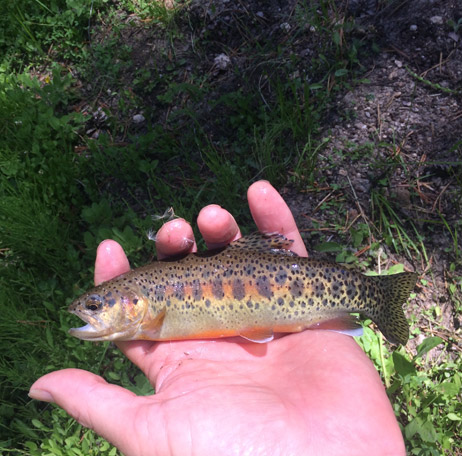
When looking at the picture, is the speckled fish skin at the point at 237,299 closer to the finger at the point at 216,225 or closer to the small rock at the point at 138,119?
the finger at the point at 216,225

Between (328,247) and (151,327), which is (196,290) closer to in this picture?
(151,327)

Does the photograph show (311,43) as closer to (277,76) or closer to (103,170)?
(277,76)

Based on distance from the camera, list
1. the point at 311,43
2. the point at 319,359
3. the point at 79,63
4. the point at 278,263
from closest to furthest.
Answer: the point at 319,359 → the point at 278,263 → the point at 311,43 → the point at 79,63

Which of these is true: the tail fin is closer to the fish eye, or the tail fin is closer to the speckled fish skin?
the speckled fish skin

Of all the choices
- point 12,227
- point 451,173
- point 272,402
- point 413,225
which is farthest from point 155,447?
point 451,173

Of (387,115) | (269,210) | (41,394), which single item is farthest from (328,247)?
→ (41,394)

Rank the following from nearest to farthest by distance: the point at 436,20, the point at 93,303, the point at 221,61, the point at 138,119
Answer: the point at 93,303 < the point at 436,20 < the point at 138,119 < the point at 221,61

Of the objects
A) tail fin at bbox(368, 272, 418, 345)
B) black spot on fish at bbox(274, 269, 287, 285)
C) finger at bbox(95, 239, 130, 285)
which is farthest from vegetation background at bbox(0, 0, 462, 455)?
black spot on fish at bbox(274, 269, 287, 285)
